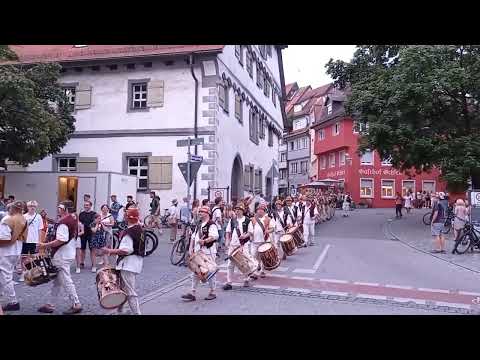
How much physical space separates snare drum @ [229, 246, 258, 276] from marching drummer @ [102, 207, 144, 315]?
3391 millimetres

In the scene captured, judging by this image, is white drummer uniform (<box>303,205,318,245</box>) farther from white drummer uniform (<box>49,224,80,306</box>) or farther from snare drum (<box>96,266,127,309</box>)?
snare drum (<box>96,266,127,309</box>)

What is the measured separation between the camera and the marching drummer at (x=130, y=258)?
7.27 meters

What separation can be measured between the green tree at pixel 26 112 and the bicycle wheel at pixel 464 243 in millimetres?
14596

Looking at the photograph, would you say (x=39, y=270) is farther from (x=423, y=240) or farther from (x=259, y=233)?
(x=423, y=240)

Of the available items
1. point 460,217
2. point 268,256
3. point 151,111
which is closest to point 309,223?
point 460,217

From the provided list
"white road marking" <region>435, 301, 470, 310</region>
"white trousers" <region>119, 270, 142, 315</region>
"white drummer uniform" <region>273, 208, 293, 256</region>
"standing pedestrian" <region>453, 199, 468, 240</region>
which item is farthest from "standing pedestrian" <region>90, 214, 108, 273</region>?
"standing pedestrian" <region>453, 199, 468, 240</region>

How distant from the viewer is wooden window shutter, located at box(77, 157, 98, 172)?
23766 millimetres

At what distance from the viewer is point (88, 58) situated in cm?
2339

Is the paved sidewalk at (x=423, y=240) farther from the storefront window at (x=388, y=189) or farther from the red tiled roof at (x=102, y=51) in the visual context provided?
the storefront window at (x=388, y=189)

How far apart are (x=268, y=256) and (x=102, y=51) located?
16259 millimetres

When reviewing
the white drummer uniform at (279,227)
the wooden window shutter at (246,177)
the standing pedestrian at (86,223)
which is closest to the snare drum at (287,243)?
the white drummer uniform at (279,227)

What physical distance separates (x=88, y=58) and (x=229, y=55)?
20.8 ft
